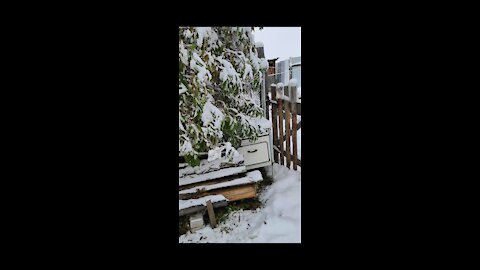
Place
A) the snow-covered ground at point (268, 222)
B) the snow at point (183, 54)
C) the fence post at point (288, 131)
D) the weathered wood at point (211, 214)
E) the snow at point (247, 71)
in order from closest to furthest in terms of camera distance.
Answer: the snow at point (183, 54)
the snow-covered ground at point (268, 222)
the snow at point (247, 71)
the weathered wood at point (211, 214)
the fence post at point (288, 131)

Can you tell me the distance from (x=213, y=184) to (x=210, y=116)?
625 mm

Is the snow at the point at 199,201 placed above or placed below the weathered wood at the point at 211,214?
above

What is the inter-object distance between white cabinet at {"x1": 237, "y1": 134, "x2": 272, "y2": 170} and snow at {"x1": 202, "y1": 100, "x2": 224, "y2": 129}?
21.4 inches

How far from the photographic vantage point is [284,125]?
8.00ft

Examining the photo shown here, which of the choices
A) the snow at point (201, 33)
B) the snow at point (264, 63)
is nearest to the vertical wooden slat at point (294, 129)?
the snow at point (264, 63)

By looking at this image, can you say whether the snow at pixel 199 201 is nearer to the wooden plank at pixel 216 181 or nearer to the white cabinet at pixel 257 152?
the wooden plank at pixel 216 181

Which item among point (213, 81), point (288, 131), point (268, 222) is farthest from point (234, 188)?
point (213, 81)

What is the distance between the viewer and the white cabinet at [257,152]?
7.18ft

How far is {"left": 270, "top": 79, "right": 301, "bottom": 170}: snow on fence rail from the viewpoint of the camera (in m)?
2.20

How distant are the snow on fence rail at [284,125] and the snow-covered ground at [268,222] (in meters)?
0.23

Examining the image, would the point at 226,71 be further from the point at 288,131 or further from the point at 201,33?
the point at 288,131
